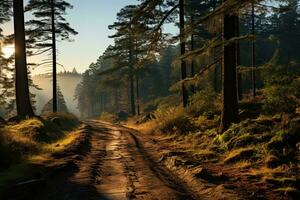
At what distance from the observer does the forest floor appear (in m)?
7.41

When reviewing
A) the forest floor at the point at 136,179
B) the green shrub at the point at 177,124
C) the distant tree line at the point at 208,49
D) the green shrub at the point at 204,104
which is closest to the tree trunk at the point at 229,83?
the distant tree line at the point at 208,49

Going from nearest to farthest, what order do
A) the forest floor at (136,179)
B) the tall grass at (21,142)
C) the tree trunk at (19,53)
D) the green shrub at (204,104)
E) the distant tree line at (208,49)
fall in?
the forest floor at (136,179), the tall grass at (21,142), the distant tree line at (208,49), the tree trunk at (19,53), the green shrub at (204,104)

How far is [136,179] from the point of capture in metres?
8.95

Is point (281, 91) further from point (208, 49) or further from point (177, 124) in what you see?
point (177, 124)

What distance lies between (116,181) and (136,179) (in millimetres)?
490

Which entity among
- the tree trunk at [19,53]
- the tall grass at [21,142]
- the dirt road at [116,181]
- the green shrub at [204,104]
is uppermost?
the tree trunk at [19,53]

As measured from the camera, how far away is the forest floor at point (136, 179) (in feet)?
24.3

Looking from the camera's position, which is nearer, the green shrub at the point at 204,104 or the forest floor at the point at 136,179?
the forest floor at the point at 136,179

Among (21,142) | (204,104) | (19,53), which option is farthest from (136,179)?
(204,104)

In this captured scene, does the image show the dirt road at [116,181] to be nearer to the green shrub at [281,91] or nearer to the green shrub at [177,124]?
the green shrub at [281,91]

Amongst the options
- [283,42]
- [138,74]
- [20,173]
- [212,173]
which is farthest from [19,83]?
[283,42]

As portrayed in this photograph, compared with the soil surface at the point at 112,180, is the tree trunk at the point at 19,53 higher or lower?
higher

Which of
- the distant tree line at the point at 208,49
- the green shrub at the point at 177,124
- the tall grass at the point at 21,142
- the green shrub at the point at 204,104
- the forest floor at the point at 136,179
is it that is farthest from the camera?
the green shrub at the point at 204,104

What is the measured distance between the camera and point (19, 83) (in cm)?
1906
